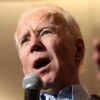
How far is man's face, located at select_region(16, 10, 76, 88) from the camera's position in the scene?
111 centimetres

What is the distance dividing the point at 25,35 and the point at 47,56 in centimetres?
12

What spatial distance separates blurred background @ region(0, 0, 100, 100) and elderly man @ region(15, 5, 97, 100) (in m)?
0.42

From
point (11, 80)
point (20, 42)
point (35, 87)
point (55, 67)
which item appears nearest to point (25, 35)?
point (20, 42)

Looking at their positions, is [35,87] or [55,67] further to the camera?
[55,67]

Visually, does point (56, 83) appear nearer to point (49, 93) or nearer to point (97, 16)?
point (49, 93)

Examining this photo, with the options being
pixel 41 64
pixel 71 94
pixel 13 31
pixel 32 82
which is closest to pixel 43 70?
pixel 41 64

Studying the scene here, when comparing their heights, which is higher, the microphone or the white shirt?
the microphone

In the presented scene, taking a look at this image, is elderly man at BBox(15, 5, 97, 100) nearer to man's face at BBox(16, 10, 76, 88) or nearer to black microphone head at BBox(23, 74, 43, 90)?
man's face at BBox(16, 10, 76, 88)

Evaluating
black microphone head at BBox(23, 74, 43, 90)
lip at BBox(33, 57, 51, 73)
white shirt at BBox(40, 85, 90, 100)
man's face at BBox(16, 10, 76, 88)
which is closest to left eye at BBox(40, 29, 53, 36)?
man's face at BBox(16, 10, 76, 88)

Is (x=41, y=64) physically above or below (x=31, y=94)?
below

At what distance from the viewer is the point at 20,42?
1223mm

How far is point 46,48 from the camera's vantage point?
1.14 m

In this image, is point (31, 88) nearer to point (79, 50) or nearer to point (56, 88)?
point (56, 88)

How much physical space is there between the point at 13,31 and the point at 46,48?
572mm
